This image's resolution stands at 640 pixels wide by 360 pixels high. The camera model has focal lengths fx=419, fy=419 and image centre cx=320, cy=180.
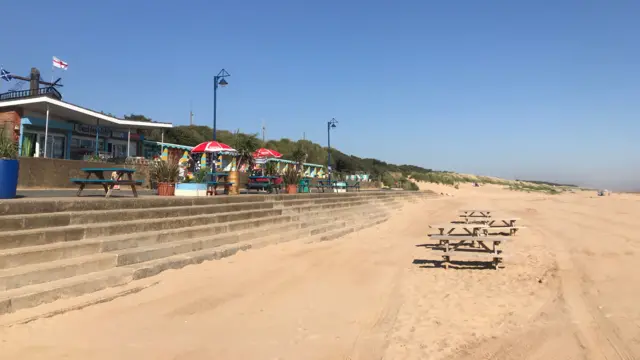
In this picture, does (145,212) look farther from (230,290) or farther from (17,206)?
(230,290)

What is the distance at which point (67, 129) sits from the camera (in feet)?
67.2

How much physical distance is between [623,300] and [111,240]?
6890 mm

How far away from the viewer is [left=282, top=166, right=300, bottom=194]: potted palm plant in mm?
14394

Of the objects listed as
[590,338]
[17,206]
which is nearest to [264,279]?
[17,206]

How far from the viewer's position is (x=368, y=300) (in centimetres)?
559

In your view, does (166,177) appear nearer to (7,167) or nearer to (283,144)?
(7,167)

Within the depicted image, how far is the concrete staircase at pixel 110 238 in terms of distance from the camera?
4.53 metres

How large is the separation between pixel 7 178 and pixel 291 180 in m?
9.31

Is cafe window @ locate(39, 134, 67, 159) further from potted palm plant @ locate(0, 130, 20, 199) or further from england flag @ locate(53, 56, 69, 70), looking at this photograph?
potted palm plant @ locate(0, 130, 20, 199)

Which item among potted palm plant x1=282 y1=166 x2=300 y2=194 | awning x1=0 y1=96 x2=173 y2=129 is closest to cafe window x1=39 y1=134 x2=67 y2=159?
awning x1=0 y1=96 x2=173 y2=129

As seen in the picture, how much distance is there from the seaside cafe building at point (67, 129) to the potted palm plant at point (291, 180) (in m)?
9.99

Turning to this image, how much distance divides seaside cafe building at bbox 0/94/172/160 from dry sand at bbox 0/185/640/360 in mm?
14503

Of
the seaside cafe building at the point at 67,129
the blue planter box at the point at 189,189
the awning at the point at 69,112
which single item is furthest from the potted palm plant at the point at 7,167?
the awning at the point at 69,112

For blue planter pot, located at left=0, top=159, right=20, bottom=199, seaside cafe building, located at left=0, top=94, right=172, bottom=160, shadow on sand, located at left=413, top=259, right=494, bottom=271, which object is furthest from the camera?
seaside cafe building, located at left=0, top=94, right=172, bottom=160
